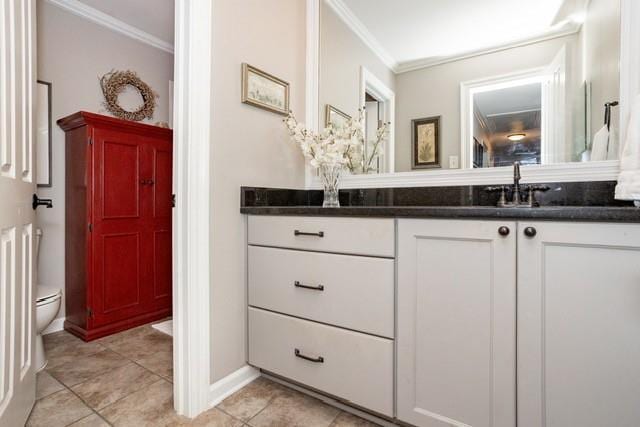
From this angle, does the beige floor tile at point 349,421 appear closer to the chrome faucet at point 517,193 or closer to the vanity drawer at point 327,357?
the vanity drawer at point 327,357

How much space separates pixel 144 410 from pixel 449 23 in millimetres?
2331

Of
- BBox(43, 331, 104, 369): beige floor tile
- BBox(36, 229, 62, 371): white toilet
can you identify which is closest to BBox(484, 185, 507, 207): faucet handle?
BBox(36, 229, 62, 371): white toilet

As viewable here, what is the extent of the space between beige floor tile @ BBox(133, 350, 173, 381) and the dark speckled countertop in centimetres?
99

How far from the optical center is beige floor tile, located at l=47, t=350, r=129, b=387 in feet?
5.47

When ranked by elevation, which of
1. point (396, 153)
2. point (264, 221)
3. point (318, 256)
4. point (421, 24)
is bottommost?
point (318, 256)

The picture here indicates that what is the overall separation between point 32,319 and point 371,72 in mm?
2046

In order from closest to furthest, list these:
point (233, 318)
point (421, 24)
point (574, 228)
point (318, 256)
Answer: point (574, 228)
point (318, 256)
point (233, 318)
point (421, 24)

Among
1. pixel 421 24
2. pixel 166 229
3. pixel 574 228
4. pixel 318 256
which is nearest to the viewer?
pixel 574 228

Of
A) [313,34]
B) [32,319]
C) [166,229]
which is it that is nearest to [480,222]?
[313,34]

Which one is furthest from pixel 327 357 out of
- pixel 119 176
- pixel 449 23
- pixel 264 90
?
pixel 119 176

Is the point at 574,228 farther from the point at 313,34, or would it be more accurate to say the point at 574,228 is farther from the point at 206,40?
the point at 313,34

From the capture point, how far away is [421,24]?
5.59ft

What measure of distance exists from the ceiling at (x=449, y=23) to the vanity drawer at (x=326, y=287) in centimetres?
121

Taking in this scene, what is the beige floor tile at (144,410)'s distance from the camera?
132cm
